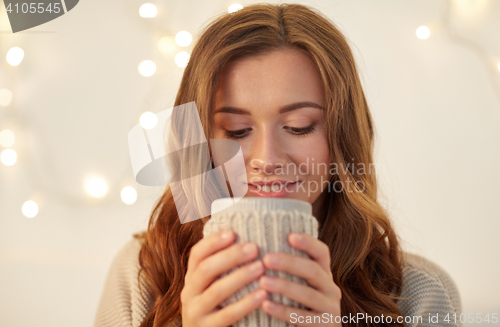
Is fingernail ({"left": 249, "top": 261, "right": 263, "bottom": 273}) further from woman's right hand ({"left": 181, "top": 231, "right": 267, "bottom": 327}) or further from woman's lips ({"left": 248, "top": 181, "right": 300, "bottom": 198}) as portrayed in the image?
woman's lips ({"left": 248, "top": 181, "right": 300, "bottom": 198})

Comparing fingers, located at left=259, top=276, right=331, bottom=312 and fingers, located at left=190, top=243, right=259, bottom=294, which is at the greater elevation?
fingers, located at left=190, top=243, right=259, bottom=294

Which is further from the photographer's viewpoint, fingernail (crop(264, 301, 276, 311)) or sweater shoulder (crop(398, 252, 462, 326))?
sweater shoulder (crop(398, 252, 462, 326))

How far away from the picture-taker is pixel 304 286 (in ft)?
1.72

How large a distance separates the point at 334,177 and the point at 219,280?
1.82 feet

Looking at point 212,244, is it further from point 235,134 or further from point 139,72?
point 139,72

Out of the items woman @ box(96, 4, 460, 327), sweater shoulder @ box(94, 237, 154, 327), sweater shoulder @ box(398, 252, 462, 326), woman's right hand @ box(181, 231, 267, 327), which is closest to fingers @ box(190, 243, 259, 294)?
woman's right hand @ box(181, 231, 267, 327)

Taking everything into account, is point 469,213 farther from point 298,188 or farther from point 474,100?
point 298,188

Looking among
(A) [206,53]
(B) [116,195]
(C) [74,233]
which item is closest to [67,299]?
(C) [74,233]

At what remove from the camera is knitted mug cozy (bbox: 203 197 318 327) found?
0.51m

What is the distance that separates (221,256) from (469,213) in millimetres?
1106

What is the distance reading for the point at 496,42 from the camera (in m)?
1.31

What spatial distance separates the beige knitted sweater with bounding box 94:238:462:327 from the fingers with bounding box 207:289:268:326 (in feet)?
1.68

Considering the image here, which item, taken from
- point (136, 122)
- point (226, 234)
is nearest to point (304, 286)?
point (226, 234)

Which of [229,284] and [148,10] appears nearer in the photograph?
[229,284]
